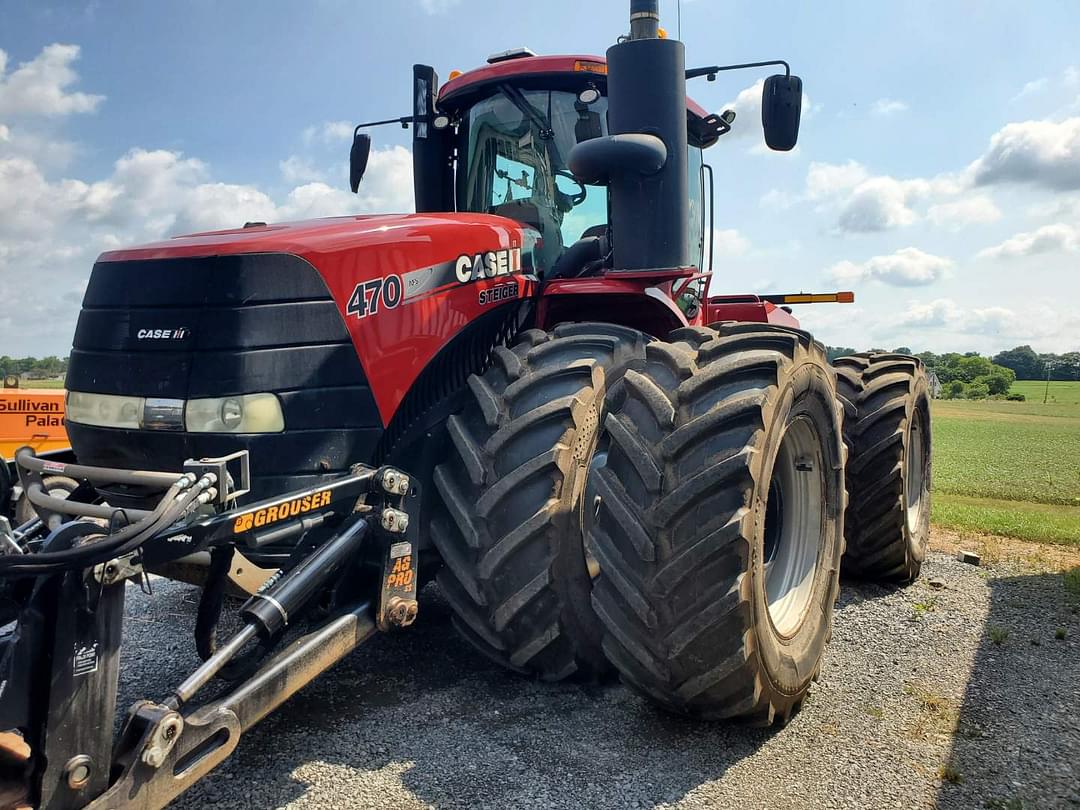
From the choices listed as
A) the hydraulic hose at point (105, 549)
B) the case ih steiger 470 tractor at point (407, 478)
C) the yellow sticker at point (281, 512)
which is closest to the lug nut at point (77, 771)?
the case ih steiger 470 tractor at point (407, 478)

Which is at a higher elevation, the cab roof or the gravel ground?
the cab roof

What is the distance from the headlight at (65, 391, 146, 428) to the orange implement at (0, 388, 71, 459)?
4237mm

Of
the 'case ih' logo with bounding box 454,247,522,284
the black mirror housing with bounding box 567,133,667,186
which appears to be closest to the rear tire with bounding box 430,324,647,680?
the 'case ih' logo with bounding box 454,247,522,284

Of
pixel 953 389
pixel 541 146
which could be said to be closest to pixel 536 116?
pixel 541 146

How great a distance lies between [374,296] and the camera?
2920 mm

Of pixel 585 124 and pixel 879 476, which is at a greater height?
pixel 585 124

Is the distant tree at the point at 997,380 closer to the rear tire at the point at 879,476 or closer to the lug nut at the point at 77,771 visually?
the rear tire at the point at 879,476

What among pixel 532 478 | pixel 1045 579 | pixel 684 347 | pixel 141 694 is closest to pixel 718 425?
pixel 684 347

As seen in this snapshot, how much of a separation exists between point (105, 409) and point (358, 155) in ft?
8.79

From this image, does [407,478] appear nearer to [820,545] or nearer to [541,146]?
[820,545]

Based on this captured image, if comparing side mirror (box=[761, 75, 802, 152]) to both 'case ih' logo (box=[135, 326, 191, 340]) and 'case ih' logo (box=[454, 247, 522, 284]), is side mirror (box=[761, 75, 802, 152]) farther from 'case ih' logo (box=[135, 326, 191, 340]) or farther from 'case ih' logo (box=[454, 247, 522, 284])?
'case ih' logo (box=[135, 326, 191, 340])

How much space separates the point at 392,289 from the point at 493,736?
5.38 feet

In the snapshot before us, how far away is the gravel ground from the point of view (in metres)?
2.66

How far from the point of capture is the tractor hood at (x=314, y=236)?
2766 mm
